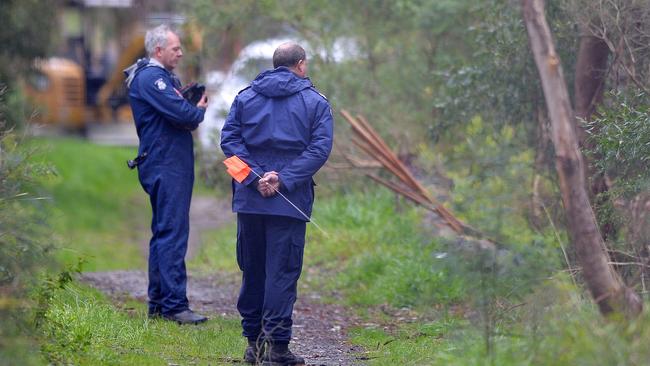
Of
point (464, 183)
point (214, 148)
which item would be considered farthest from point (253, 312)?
point (214, 148)

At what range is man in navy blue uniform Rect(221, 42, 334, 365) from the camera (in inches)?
261

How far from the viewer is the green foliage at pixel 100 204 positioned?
17.5m

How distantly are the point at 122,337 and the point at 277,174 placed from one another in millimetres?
1605

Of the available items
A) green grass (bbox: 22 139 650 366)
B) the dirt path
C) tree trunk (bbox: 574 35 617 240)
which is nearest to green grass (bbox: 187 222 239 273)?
green grass (bbox: 22 139 650 366)

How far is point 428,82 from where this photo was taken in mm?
12758

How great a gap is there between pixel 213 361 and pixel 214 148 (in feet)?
24.8

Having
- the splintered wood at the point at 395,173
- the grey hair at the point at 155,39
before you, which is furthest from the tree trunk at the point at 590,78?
the grey hair at the point at 155,39

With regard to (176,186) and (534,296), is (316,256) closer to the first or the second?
(176,186)

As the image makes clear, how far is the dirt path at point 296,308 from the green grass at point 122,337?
0.54 metres

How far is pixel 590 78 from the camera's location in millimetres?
8953

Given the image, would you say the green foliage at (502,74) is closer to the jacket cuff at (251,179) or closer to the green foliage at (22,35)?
the jacket cuff at (251,179)

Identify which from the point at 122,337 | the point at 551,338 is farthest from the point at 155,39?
the point at 551,338

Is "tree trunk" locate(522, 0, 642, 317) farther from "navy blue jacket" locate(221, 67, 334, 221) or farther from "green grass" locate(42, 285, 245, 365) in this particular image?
"green grass" locate(42, 285, 245, 365)

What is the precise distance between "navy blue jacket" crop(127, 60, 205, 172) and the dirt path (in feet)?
4.85
